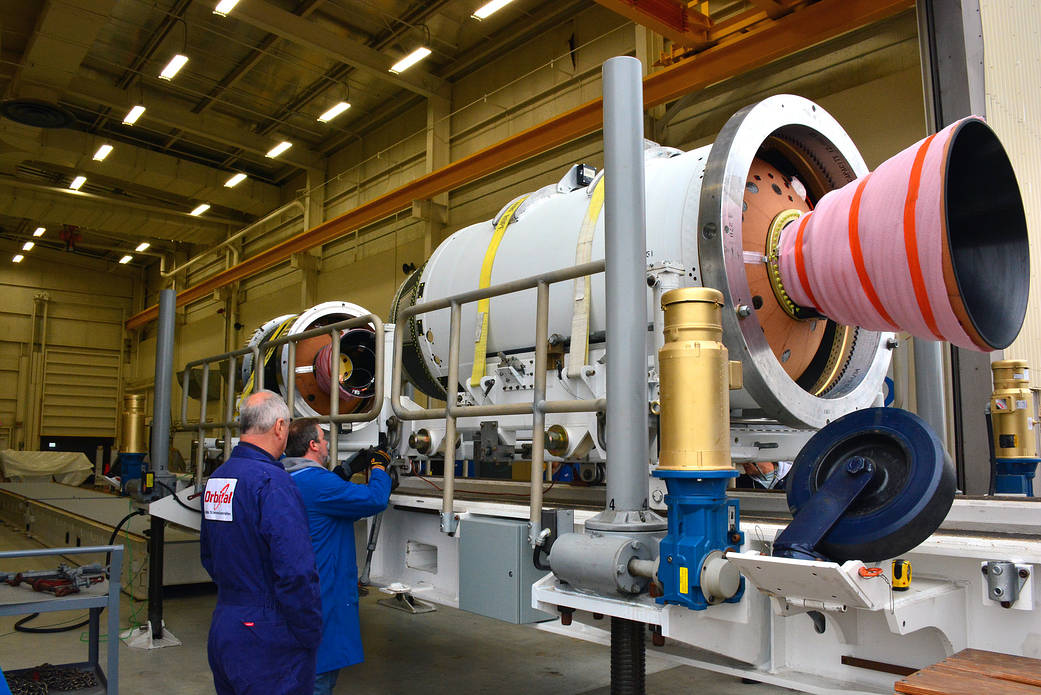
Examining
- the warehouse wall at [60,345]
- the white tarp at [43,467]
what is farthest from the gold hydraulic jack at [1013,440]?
the warehouse wall at [60,345]

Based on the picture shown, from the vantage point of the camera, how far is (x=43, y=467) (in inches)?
706

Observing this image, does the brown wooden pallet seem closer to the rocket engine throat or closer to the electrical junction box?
the rocket engine throat

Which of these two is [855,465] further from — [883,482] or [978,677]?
[978,677]

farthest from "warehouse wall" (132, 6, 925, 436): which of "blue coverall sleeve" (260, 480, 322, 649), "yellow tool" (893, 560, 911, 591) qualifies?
"blue coverall sleeve" (260, 480, 322, 649)

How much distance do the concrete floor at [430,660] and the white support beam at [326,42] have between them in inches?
319

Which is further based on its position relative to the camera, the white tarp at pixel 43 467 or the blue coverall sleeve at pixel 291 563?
the white tarp at pixel 43 467

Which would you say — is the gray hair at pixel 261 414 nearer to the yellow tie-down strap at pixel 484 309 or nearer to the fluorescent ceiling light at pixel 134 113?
the yellow tie-down strap at pixel 484 309

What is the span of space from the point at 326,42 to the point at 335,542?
1009 centimetres

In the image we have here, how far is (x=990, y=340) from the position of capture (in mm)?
2328

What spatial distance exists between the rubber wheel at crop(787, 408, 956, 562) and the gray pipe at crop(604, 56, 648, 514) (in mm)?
476

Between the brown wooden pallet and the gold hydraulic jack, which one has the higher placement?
the gold hydraulic jack

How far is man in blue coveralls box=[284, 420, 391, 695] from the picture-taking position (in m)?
3.49

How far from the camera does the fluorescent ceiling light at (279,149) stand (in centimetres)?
1570

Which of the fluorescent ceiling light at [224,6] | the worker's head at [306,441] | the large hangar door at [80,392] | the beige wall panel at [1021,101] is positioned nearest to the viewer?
the worker's head at [306,441]
